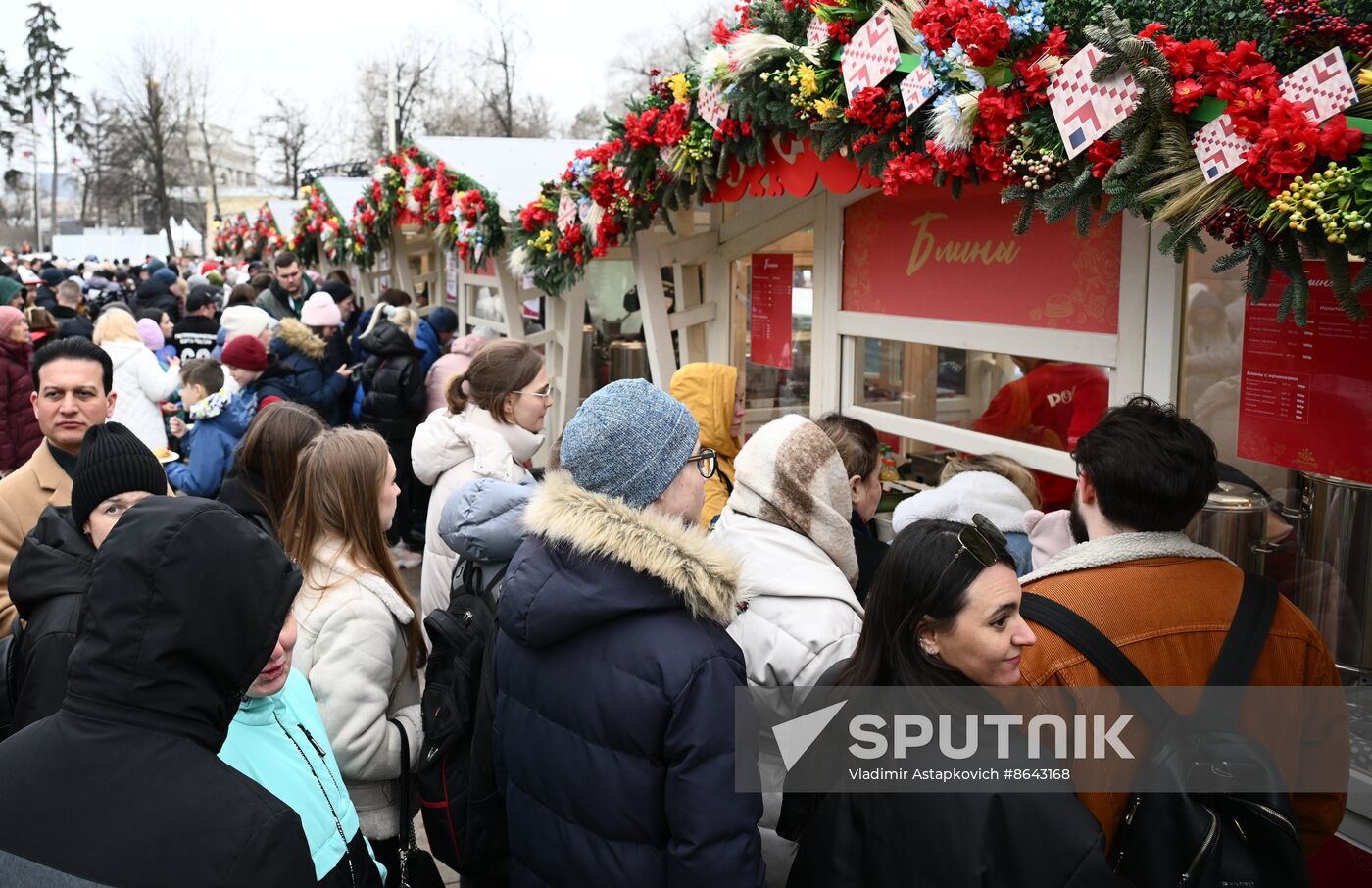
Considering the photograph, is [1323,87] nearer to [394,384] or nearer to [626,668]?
[626,668]

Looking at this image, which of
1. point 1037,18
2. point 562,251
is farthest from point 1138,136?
point 562,251

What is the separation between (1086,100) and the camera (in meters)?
2.72

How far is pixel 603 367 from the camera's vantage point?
7914mm

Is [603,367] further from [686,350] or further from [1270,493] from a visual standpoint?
[1270,493]

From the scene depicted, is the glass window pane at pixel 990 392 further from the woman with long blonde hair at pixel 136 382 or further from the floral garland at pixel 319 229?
the floral garland at pixel 319 229

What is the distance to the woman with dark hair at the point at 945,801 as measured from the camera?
1.77 m

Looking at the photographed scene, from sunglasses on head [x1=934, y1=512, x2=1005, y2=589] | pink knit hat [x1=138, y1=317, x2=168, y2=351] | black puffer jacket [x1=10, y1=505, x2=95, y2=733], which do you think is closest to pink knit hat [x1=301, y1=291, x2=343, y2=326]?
pink knit hat [x1=138, y1=317, x2=168, y2=351]

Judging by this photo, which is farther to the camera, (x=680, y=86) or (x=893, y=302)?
(x=893, y=302)

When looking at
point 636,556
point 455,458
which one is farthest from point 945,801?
point 455,458

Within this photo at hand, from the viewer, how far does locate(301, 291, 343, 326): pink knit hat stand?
792 centimetres

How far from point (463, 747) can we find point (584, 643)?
2.64ft

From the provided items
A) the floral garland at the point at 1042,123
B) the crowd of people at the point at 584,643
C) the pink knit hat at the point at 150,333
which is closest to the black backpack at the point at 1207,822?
the crowd of people at the point at 584,643

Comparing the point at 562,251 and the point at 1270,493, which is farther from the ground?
the point at 562,251

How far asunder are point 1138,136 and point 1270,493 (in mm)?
1471
